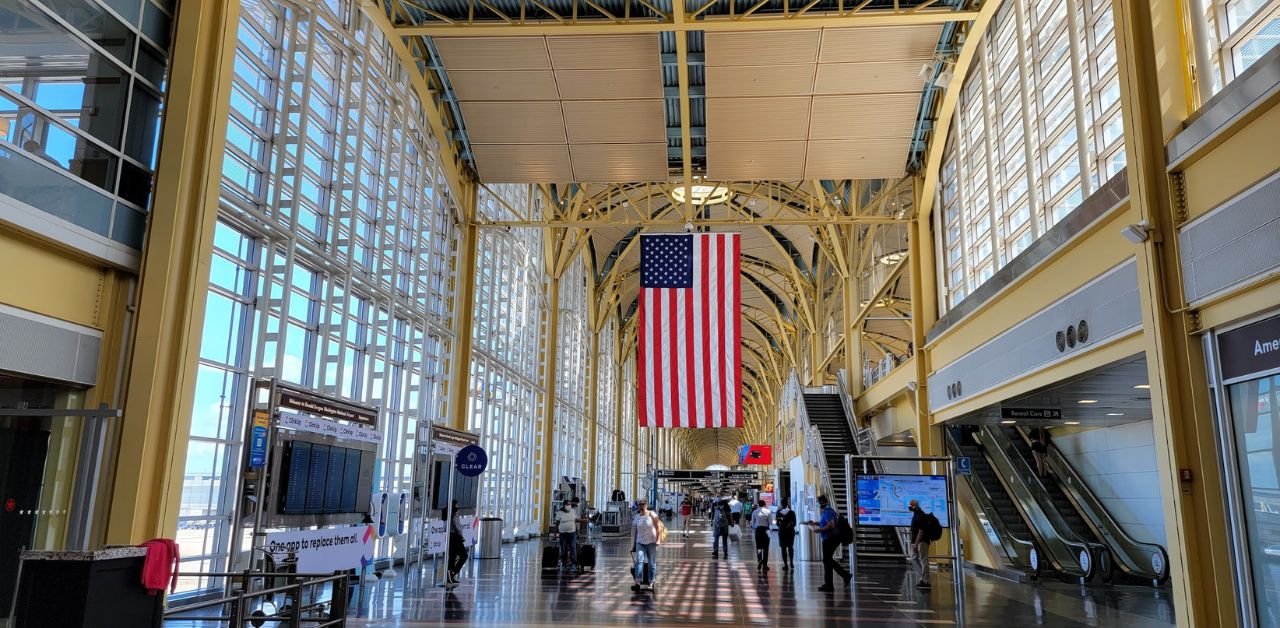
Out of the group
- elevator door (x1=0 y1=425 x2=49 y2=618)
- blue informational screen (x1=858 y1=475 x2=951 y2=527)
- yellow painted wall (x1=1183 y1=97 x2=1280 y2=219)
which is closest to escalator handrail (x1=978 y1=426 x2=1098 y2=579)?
blue informational screen (x1=858 y1=475 x2=951 y2=527)

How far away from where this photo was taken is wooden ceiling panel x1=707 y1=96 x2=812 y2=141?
766 inches

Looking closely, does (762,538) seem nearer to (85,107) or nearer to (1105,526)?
(1105,526)

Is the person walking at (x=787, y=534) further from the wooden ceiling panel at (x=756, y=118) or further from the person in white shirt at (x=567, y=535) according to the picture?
the wooden ceiling panel at (x=756, y=118)

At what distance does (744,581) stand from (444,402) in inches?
360

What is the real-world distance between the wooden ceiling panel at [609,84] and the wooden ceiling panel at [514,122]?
2.46 feet

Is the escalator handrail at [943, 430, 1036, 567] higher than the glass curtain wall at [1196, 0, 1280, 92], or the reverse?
the glass curtain wall at [1196, 0, 1280, 92]

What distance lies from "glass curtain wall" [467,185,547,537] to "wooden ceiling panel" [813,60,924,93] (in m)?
9.94

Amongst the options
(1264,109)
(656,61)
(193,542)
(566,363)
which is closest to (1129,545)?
(1264,109)

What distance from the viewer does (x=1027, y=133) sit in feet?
50.4

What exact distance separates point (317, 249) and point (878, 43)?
12017 millimetres

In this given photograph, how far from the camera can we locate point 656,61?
18453mm

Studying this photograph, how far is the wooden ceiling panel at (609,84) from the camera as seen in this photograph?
18797mm

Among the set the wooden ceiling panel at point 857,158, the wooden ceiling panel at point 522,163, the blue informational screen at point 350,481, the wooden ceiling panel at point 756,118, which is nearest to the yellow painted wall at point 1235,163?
the wooden ceiling panel at point 756,118

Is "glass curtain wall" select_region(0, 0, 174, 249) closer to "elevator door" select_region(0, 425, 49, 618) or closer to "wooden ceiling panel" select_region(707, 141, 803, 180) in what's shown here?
"elevator door" select_region(0, 425, 49, 618)
